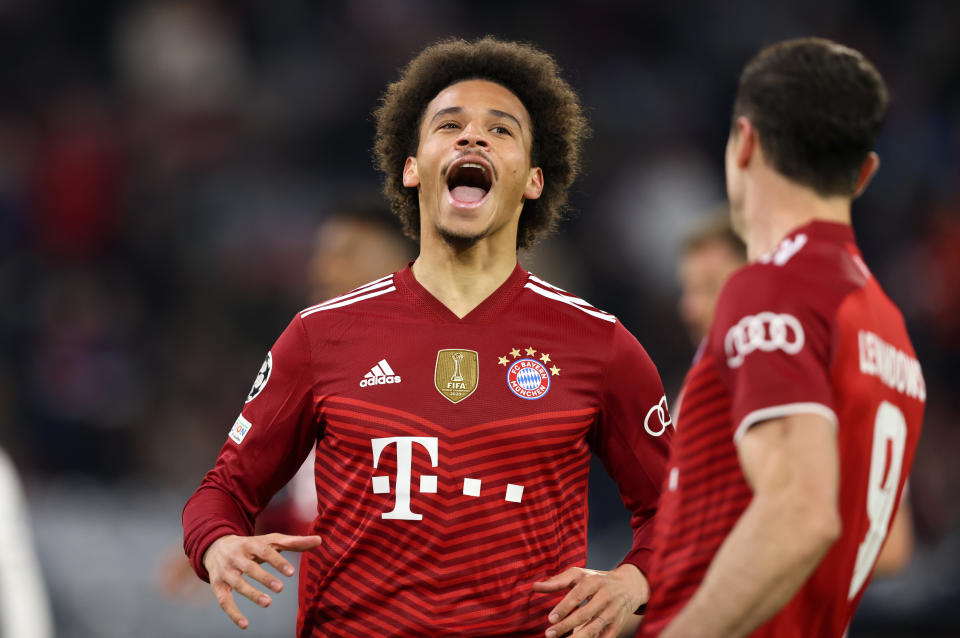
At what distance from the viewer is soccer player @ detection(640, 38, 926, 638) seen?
238 centimetres

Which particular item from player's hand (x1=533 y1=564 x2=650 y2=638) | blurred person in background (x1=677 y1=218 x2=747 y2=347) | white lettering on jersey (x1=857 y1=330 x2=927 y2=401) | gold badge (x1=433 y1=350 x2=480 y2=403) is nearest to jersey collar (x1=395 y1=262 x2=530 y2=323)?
gold badge (x1=433 y1=350 x2=480 y2=403)

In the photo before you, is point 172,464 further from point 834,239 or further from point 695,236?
point 834,239

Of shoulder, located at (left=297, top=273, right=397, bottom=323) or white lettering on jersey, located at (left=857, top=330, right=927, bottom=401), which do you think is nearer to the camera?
white lettering on jersey, located at (left=857, top=330, right=927, bottom=401)

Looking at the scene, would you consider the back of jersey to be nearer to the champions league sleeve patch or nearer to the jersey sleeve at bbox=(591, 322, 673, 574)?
the jersey sleeve at bbox=(591, 322, 673, 574)

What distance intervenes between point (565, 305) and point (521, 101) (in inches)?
32.0

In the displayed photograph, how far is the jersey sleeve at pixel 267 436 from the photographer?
3.66 metres

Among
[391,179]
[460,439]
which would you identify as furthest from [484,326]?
[391,179]

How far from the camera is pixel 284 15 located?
12.0 meters

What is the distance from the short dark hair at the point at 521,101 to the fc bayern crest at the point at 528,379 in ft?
2.68

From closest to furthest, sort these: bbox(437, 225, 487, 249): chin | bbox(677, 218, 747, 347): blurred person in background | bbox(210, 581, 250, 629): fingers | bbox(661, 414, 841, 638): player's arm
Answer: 1. bbox(661, 414, 841, 638): player's arm
2. bbox(210, 581, 250, 629): fingers
3. bbox(437, 225, 487, 249): chin
4. bbox(677, 218, 747, 347): blurred person in background

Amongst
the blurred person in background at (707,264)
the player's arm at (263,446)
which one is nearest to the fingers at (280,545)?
the player's arm at (263,446)

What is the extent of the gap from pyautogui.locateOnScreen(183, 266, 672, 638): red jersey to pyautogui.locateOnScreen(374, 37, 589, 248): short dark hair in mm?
702

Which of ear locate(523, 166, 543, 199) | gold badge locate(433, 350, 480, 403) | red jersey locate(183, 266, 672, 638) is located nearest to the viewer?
red jersey locate(183, 266, 672, 638)

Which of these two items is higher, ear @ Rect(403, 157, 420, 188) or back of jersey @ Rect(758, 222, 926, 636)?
ear @ Rect(403, 157, 420, 188)
